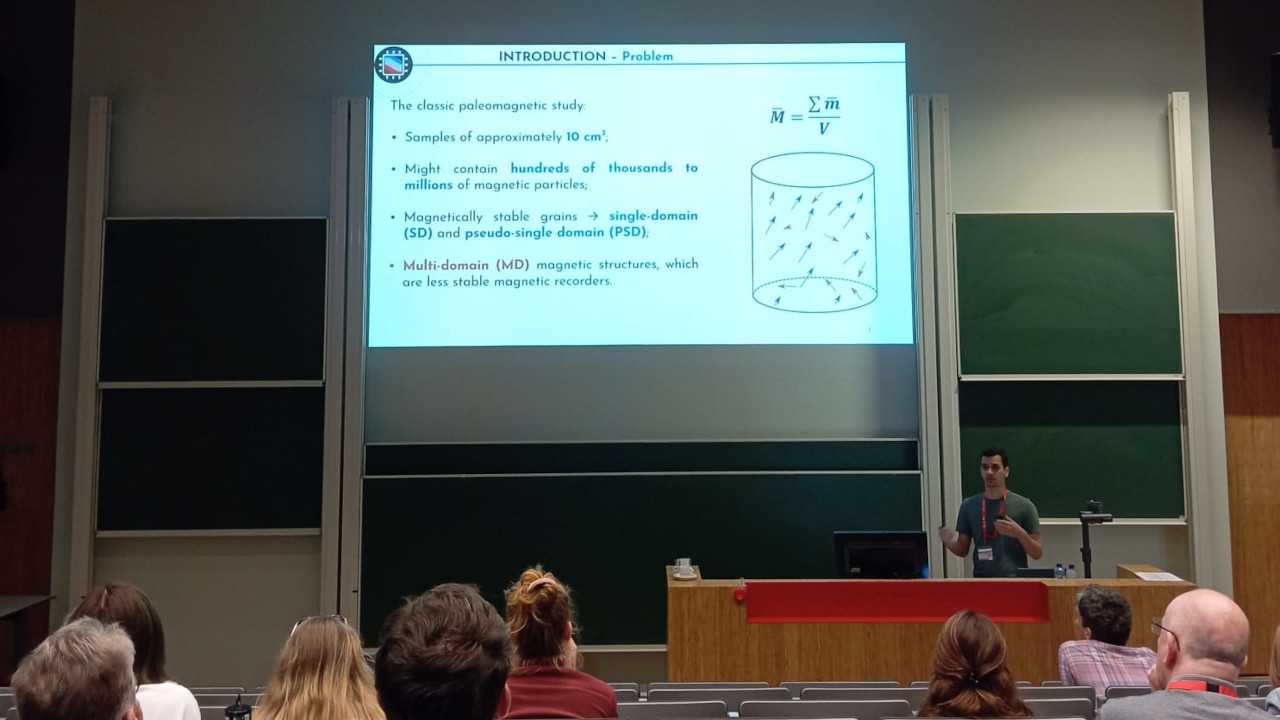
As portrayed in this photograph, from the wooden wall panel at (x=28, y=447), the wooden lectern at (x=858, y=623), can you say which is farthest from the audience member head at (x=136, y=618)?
the wooden wall panel at (x=28, y=447)

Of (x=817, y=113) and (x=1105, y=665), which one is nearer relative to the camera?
(x=1105, y=665)

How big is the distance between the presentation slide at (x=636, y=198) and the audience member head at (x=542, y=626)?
10.7 ft

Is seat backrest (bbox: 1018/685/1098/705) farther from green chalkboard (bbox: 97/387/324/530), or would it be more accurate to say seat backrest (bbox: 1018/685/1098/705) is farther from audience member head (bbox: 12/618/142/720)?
green chalkboard (bbox: 97/387/324/530)

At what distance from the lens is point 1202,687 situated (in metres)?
1.95

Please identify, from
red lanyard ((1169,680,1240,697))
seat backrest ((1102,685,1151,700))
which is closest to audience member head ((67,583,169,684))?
red lanyard ((1169,680,1240,697))

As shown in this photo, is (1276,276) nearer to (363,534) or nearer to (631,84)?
(631,84)

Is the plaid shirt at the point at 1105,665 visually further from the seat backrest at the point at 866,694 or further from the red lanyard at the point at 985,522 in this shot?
the red lanyard at the point at 985,522

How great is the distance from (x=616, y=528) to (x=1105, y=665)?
3.06 metres

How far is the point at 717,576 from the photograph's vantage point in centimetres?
567

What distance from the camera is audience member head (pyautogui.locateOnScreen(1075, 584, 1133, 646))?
10.5 feet

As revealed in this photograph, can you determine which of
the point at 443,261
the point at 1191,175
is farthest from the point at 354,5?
the point at 1191,175

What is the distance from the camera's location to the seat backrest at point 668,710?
8.39 feet

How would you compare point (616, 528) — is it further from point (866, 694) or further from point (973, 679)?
point (973, 679)

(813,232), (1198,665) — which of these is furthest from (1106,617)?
(813,232)
